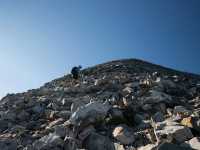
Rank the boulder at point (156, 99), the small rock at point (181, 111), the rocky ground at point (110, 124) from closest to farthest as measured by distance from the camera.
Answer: the rocky ground at point (110, 124), the small rock at point (181, 111), the boulder at point (156, 99)

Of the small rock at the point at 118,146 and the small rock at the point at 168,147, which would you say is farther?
the small rock at the point at 118,146

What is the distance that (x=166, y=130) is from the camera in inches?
397

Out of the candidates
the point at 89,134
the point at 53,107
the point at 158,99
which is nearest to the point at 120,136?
the point at 89,134

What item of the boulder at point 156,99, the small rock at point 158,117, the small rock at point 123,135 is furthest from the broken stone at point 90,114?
the boulder at point 156,99

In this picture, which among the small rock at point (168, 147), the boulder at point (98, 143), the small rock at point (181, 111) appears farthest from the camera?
the small rock at point (181, 111)

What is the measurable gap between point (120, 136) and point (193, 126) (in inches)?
95.1

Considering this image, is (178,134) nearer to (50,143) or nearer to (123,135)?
(123,135)

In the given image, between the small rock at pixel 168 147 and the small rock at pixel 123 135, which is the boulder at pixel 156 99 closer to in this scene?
the small rock at pixel 123 135

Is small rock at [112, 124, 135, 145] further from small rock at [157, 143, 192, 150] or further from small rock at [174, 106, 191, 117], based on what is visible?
small rock at [174, 106, 191, 117]

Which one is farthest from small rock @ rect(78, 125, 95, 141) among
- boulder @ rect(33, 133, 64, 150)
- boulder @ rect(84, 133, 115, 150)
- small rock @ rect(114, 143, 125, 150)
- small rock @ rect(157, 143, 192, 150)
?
small rock @ rect(157, 143, 192, 150)

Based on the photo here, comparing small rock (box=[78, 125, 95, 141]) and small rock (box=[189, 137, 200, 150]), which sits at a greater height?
small rock (box=[78, 125, 95, 141])

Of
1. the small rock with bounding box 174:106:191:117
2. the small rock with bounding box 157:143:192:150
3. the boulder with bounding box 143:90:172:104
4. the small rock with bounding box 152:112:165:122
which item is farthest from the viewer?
the boulder with bounding box 143:90:172:104

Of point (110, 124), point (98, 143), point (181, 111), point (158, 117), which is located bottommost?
point (98, 143)

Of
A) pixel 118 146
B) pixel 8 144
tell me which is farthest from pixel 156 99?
pixel 8 144
